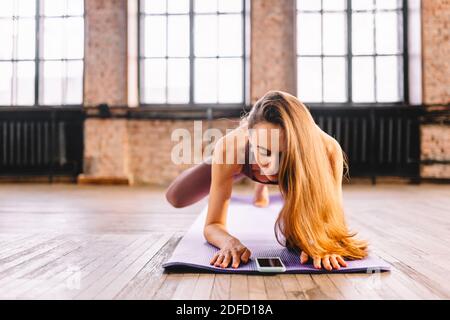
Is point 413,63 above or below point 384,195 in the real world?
above

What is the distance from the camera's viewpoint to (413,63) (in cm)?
604

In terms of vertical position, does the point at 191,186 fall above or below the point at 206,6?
below

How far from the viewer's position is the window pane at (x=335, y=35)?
616 cm

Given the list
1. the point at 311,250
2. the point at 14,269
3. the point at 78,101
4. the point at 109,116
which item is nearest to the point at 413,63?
the point at 109,116

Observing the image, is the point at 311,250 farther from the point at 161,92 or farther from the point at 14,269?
the point at 161,92

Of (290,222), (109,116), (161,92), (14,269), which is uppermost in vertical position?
(161,92)

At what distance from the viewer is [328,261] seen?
1.48 metres

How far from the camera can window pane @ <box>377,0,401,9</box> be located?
616cm

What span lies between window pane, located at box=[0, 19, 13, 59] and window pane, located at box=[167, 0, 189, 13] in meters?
2.48

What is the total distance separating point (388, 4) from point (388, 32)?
41 cm

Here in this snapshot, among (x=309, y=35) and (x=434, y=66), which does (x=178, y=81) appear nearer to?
(x=309, y=35)

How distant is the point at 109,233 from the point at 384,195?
3.22 metres

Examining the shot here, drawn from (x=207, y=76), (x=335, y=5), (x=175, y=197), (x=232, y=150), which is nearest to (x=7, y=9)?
(x=207, y=76)

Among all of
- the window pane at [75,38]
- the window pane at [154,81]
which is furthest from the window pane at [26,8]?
the window pane at [154,81]
